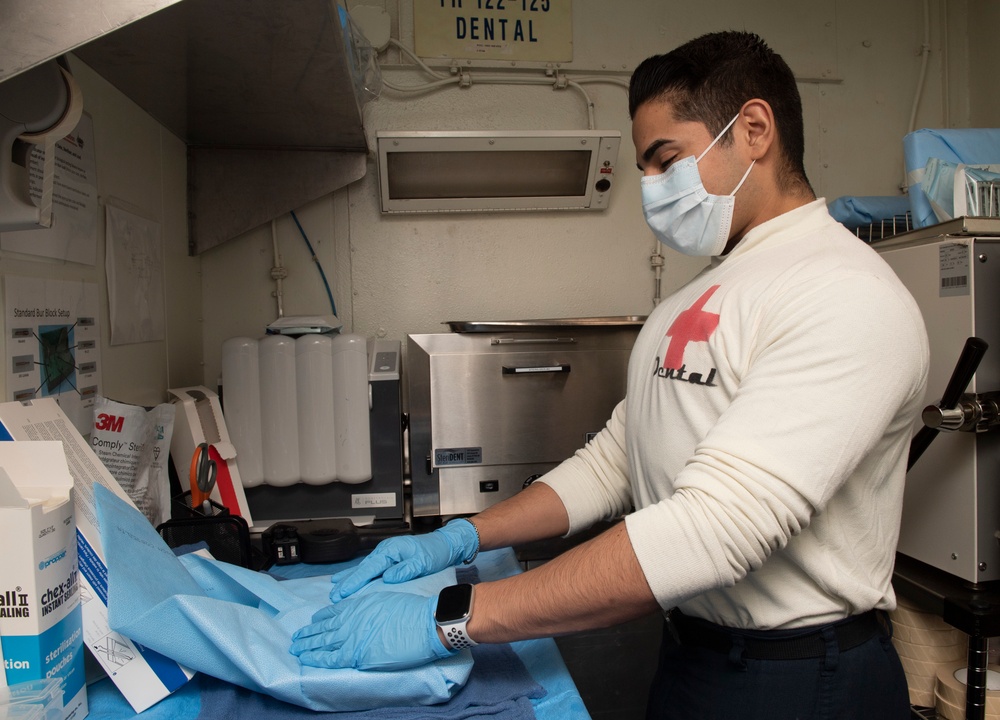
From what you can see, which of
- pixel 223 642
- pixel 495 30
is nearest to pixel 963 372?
pixel 223 642

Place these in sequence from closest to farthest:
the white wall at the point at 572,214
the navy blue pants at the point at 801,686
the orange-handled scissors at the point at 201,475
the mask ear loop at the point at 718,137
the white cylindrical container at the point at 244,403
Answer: the navy blue pants at the point at 801,686, the mask ear loop at the point at 718,137, the orange-handled scissors at the point at 201,475, the white cylindrical container at the point at 244,403, the white wall at the point at 572,214

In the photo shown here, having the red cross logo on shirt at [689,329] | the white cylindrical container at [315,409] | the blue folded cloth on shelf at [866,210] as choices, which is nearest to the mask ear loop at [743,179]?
the red cross logo on shirt at [689,329]

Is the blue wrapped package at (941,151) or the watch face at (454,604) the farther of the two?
the blue wrapped package at (941,151)

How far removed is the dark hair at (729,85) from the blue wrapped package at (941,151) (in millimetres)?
659

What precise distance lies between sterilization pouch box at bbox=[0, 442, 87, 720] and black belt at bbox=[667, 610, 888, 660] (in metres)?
0.81

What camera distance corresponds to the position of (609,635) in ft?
A: 5.65

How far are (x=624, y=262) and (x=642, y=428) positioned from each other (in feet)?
4.27

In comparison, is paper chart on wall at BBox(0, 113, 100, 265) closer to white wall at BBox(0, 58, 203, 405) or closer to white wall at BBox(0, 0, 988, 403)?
white wall at BBox(0, 58, 203, 405)

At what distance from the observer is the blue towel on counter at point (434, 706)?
76 centimetres

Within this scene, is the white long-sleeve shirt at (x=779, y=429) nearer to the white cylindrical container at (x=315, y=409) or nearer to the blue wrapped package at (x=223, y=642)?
the blue wrapped package at (x=223, y=642)

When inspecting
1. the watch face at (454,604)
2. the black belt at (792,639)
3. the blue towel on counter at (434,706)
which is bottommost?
the blue towel on counter at (434,706)

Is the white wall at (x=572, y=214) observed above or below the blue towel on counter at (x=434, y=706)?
above

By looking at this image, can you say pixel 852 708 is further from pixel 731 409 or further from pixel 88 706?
pixel 88 706

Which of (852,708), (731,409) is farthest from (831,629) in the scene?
(731,409)
